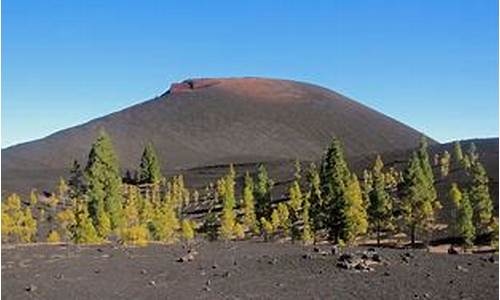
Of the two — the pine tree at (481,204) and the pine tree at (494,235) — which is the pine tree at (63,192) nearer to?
the pine tree at (481,204)

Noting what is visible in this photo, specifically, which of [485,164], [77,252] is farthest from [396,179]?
[77,252]

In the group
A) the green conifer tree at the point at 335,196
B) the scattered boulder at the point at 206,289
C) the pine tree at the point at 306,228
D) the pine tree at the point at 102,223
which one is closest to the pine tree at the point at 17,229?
the pine tree at the point at 102,223

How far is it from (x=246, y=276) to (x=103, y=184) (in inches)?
1432

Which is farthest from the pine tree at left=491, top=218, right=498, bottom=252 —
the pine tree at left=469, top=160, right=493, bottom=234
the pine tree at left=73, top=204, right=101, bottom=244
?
the pine tree at left=73, top=204, right=101, bottom=244

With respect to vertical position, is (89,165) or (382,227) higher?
(89,165)

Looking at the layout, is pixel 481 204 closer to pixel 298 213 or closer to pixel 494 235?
pixel 494 235

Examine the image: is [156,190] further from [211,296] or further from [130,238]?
[211,296]

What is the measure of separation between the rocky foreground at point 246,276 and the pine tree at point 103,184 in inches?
909

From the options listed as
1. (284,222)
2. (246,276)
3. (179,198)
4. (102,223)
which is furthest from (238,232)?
(246,276)

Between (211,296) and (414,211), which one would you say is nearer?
(211,296)

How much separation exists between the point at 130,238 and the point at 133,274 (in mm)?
33838

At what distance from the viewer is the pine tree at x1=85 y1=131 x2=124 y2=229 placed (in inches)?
2345

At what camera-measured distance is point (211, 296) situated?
904 inches

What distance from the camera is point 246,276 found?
27.2 meters
